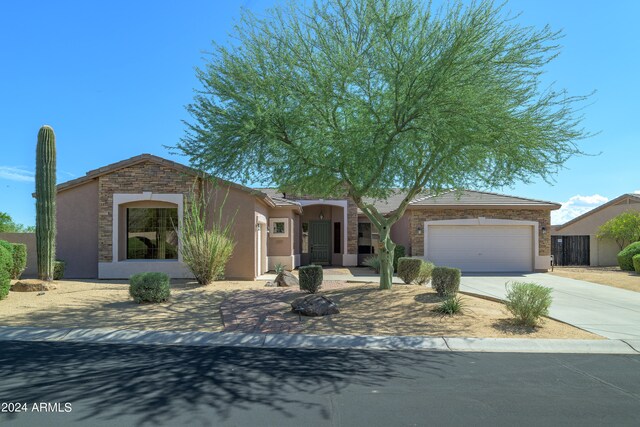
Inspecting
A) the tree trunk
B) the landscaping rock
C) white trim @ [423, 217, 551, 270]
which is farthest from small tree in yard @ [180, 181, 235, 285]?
white trim @ [423, 217, 551, 270]

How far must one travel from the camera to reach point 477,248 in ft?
73.2

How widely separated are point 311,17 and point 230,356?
7603mm

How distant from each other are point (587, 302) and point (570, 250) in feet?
57.1

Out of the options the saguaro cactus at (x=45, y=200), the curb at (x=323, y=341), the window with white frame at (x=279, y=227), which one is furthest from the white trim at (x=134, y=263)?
the curb at (x=323, y=341)

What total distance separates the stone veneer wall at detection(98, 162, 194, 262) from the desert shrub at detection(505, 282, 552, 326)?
1169 cm

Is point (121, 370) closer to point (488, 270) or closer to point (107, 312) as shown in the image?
point (107, 312)

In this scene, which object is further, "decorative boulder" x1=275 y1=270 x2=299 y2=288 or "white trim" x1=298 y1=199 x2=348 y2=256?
"white trim" x1=298 y1=199 x2=348 y2=256

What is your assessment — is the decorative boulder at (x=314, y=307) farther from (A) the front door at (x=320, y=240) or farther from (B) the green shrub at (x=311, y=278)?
(A) the front door at (x=320, y=240)

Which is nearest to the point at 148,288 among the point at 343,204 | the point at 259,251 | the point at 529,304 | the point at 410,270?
the point at 410,270

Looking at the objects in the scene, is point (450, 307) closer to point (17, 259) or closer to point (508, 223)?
point (17, 259)

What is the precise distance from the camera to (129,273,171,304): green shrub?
452 inches

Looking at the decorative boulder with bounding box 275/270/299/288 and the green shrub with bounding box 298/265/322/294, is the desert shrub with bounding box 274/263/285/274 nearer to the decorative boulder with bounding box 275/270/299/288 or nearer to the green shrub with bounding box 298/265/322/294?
the decorative boulder with bounding box 275/270/299/288

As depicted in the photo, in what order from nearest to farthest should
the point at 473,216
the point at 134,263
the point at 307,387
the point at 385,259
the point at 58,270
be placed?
the point at 307,387, the point at 385,259, the point at 58,270, the point at 134,263, the point at 473,216

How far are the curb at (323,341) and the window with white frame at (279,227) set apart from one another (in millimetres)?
13341
